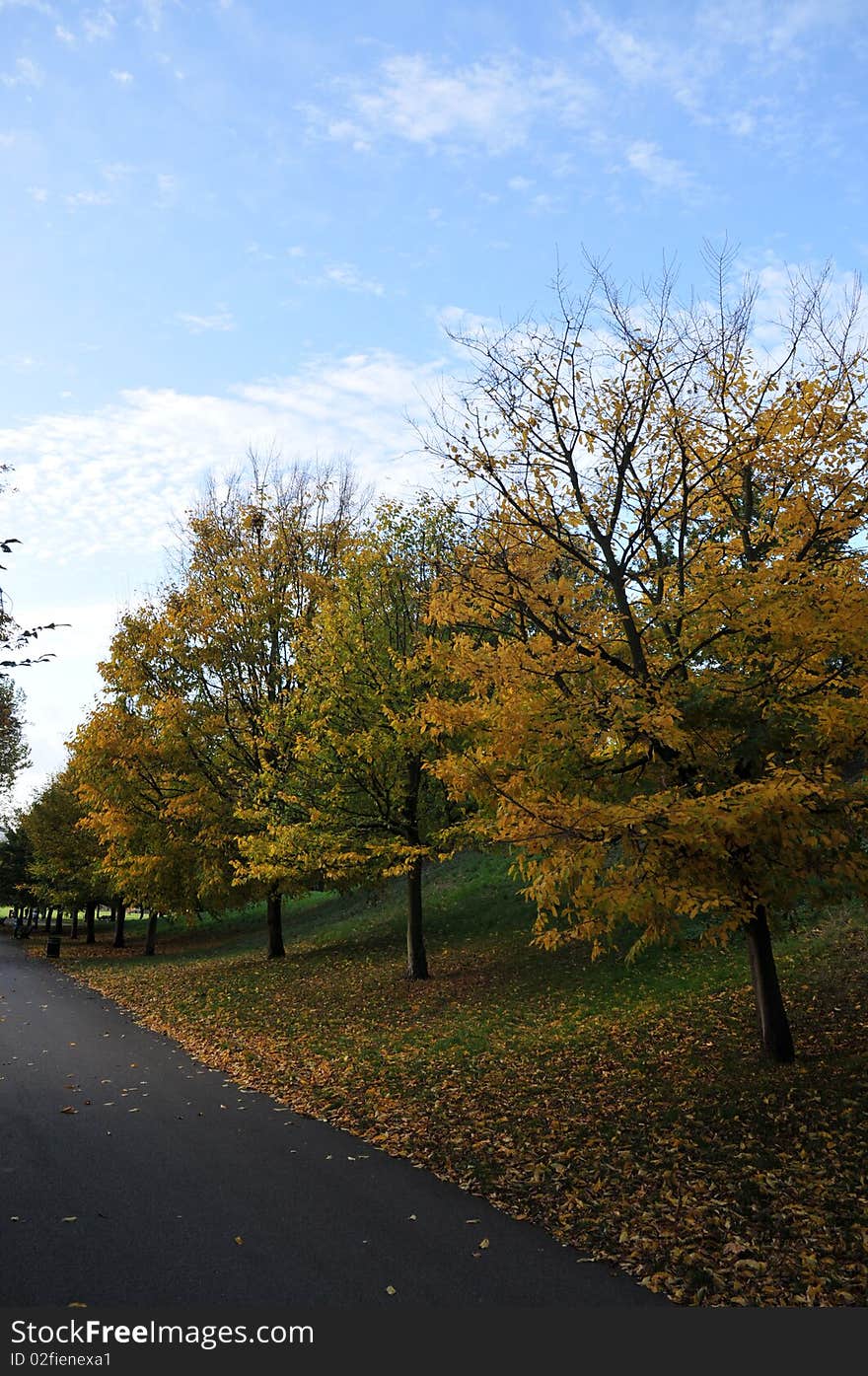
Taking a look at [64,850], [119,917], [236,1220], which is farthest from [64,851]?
[236,1220]

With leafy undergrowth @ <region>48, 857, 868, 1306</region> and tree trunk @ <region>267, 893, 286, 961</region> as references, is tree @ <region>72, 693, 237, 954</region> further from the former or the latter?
leafy undergrowth @ <region>48, 857, 868, 1306</region>

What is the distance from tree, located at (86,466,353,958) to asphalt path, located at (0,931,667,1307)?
1161 centimetres

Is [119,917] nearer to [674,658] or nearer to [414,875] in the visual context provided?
[414,875]

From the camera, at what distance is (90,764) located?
21.8 m

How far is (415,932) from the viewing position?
17.0 m

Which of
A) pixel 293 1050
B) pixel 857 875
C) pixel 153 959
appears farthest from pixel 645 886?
pixel 153 959

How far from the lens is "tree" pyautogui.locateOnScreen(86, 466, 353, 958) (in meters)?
21.4

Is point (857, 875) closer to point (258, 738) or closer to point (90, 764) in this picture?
point (258, 738)

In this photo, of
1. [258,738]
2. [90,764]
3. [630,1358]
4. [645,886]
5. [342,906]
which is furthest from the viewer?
[342,906]

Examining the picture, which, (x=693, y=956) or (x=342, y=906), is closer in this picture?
(x=693, y=956)

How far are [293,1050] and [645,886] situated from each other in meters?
7.33

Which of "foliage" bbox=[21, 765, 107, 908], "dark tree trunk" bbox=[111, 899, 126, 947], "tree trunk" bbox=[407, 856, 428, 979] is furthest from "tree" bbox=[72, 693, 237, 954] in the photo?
"dark tree trunk" bbox=[111, 899, 126, 947]

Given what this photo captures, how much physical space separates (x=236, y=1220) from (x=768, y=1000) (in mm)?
5677

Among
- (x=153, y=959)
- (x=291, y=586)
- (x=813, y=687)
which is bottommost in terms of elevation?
(x=153, y=959)
